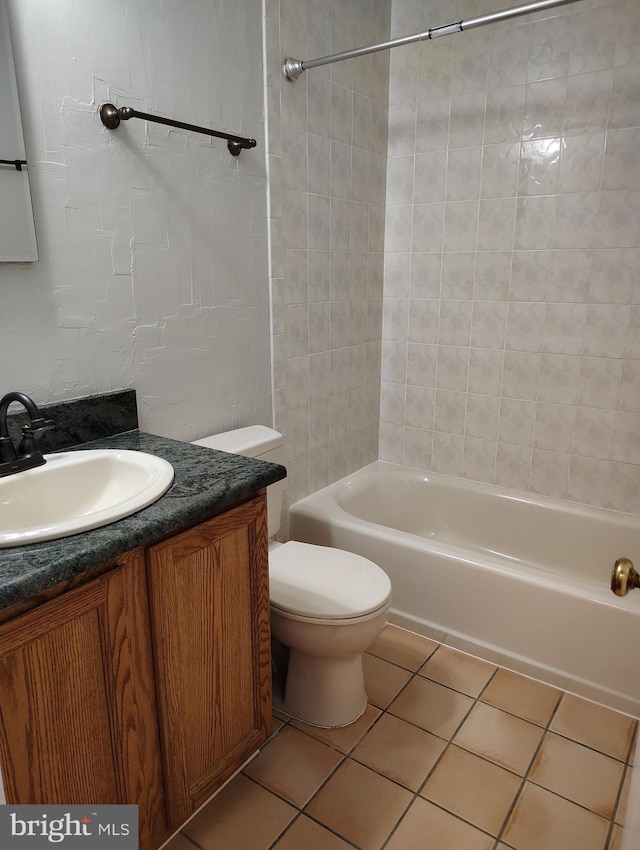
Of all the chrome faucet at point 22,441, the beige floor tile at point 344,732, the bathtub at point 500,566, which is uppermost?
the chrome faucet at point 22,441

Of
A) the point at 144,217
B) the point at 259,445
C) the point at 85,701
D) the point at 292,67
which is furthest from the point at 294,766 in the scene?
the point at 292,67

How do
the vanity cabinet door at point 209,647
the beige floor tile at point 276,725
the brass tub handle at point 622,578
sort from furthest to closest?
the beige floor tile at point 276,725 < the vanity cabinet door at point 209,647 < the brass tub handle at point 622,578

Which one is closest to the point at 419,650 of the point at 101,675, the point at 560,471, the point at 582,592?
the point at 582,592

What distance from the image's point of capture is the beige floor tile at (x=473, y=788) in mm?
1542

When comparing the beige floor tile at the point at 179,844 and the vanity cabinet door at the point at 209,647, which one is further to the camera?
the beige floor tile at the point at 179,844

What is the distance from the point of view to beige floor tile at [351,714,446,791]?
65.6 inches

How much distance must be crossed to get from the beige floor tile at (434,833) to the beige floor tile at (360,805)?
0.10 ft

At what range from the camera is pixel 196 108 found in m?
1.80

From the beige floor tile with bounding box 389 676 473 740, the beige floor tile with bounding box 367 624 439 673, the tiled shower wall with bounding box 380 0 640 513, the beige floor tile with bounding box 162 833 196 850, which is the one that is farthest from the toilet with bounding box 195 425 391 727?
the tiled shower wall with bounding box 380 0 640 513

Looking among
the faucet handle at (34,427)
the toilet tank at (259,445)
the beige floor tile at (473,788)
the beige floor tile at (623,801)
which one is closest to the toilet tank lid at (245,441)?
the toilet tank at (259,445)

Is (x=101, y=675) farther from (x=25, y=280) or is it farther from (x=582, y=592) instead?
(x=582, y=592)

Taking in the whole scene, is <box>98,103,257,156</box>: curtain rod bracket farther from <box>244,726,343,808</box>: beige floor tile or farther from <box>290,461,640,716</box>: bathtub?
<box>244,726,343,808</box>: beige floor tile

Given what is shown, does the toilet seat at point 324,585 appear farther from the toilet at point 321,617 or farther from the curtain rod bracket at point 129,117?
the curtain rod bracket at point 129,117

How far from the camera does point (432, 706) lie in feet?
6.31
